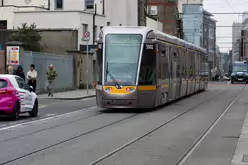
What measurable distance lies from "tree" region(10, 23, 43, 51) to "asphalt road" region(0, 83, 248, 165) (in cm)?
2072

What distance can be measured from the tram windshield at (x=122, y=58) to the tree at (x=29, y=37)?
21027 millimetres

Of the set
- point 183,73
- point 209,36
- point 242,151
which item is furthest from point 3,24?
point 209,36

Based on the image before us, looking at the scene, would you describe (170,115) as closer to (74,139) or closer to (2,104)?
(2,104)

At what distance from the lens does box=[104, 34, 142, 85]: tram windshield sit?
2202cm

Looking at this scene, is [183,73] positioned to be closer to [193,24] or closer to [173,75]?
[173,75]

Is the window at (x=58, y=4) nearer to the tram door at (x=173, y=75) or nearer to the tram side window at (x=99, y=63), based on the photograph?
the tram door at (x=173, y=75)

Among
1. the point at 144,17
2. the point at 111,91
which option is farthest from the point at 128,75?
the point at 144,17

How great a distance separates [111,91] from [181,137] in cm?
745

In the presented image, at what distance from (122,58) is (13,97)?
486 centimetres

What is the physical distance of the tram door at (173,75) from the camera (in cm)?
2706

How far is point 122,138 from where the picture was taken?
14.5m

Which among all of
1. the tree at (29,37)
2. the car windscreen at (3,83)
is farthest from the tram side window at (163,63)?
the tree at (29,37)

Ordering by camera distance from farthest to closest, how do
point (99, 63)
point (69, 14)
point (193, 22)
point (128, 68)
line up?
point (193, 22) → point (69, 14) → point (99, 63) → point (128, 68)

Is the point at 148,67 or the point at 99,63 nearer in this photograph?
the point at 99,63
